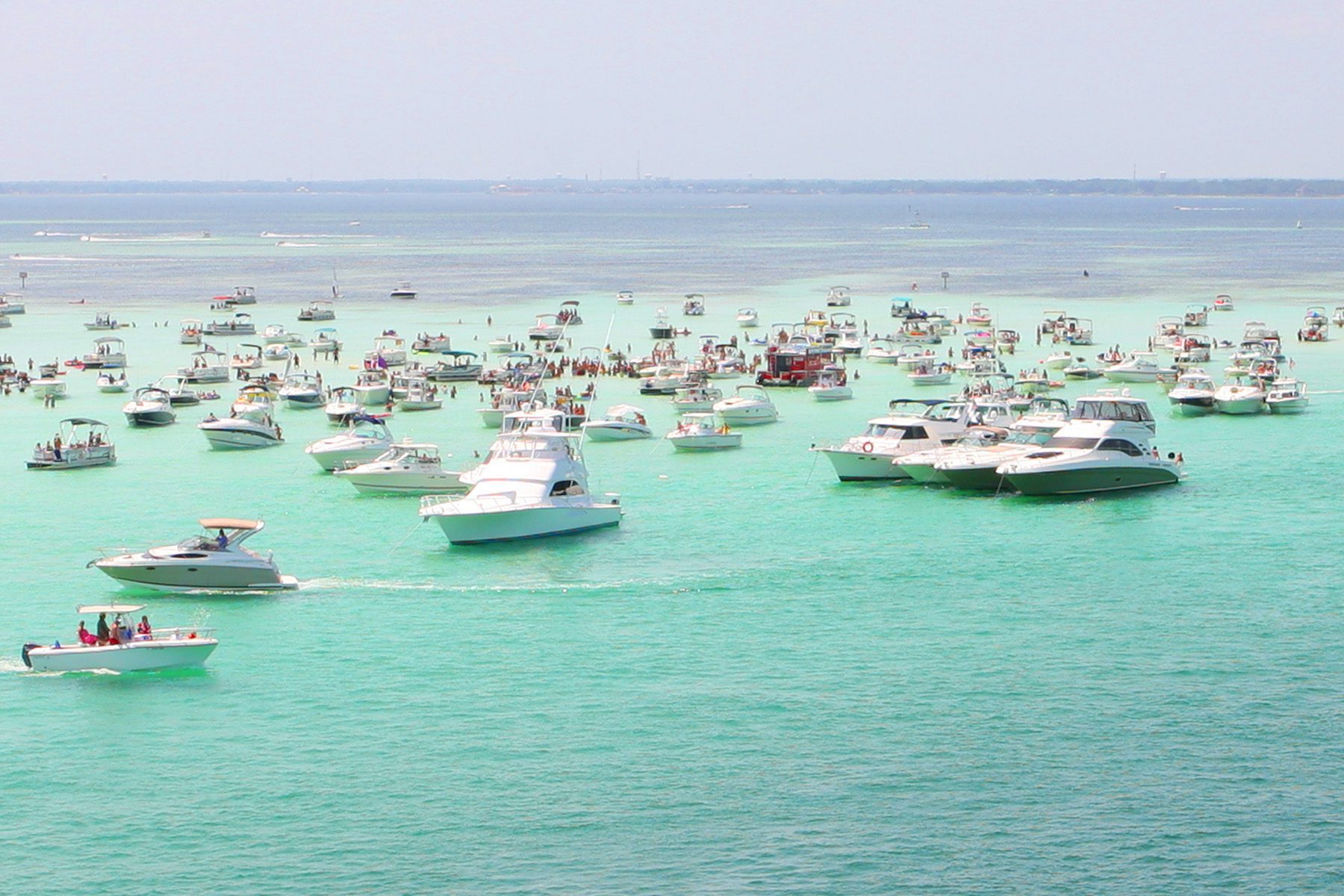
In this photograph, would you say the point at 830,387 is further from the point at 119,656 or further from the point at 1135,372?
the point at 119,656

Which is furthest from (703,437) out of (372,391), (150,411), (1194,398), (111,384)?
(111,384)

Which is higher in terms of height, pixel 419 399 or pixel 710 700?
pixel 419 399

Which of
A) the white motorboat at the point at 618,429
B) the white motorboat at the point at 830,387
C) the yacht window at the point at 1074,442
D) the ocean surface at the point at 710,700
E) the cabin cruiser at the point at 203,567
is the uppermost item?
the white motorboat at the point at 830,387

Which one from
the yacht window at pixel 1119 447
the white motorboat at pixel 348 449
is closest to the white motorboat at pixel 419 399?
the white motorboat at pixel 348 449

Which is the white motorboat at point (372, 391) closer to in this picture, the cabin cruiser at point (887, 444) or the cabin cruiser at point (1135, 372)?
the cabin cruiser at point (887, 444)

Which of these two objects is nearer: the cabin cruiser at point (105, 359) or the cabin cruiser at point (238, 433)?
the cabin cruiser at point (238, 433)

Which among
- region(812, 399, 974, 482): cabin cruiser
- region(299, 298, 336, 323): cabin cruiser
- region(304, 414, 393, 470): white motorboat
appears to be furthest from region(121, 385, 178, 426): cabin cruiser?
region(299, 298, 336, 323): cabin cruiser

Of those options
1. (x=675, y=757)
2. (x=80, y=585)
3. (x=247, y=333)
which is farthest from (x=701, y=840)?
(x=247, y=333)
